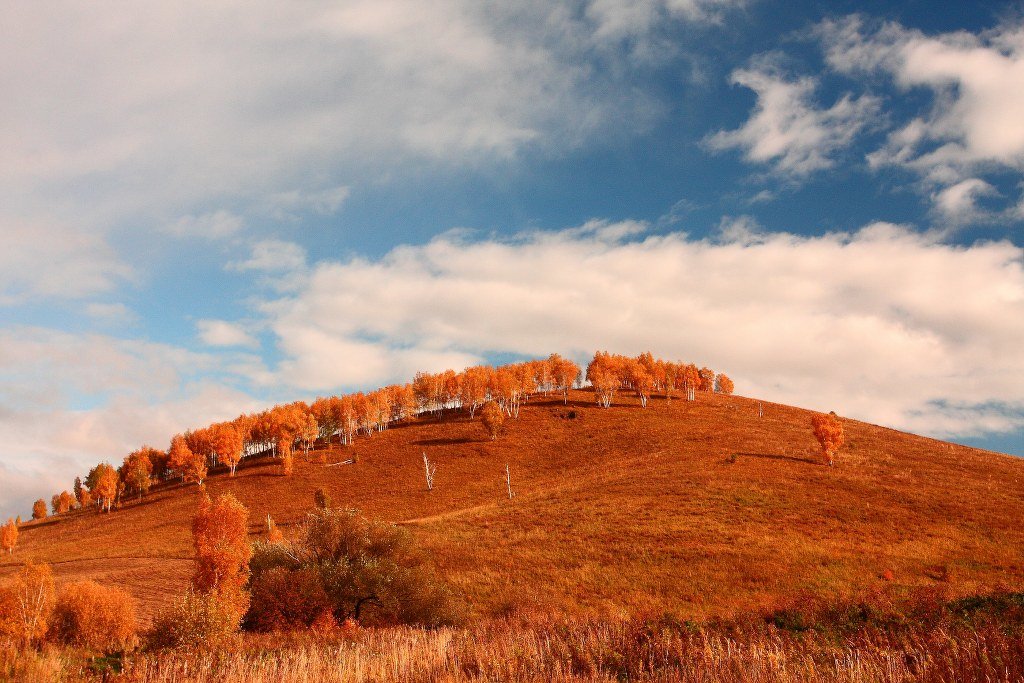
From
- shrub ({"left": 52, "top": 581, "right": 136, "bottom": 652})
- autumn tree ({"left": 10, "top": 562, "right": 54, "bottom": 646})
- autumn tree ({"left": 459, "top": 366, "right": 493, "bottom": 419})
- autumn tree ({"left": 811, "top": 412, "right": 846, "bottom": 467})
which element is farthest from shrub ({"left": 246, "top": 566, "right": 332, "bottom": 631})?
autumn tree ({"left": 459, "top": 366, "right": 493, "bottom": 419})

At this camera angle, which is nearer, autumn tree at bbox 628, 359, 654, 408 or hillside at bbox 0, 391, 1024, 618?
hillside at bbox 0, 391, 1024, 618

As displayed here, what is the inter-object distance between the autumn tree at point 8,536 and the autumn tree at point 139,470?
27052 millimetres

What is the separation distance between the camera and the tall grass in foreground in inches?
332

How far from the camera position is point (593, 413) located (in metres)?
124

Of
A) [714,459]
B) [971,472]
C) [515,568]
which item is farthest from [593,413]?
[515,568]

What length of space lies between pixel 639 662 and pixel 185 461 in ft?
460

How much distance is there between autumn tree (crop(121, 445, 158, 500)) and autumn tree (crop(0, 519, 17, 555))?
2705 cm

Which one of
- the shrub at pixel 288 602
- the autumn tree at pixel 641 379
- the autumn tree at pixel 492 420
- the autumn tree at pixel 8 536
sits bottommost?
the autumn tree at pixel 8 536

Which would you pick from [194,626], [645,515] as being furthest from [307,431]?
[194,626]

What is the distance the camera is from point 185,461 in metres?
126

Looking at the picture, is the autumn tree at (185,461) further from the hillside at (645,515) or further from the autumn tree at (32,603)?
the autumn tree at (32,603)

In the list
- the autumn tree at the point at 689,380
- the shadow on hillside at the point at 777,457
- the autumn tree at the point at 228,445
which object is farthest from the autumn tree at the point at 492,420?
the autumn tree at the point at 689,380

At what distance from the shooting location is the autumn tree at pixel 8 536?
88.9 m

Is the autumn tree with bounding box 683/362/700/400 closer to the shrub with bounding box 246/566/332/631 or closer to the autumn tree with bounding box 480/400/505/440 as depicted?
the autumn tree with bounding box 480/400/505/440
